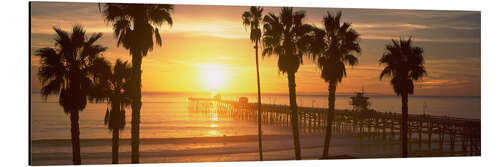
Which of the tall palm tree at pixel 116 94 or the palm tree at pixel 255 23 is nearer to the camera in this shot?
the palm tree at pixel 255 23

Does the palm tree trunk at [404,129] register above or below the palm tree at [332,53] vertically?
below

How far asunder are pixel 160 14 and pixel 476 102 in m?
10.9

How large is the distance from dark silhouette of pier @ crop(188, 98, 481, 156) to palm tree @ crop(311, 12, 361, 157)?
4.15 meters

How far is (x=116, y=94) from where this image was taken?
15.4m

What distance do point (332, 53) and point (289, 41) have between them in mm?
1744

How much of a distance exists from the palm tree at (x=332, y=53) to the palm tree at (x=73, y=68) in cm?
757

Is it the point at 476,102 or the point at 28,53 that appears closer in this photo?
the point at 28,53

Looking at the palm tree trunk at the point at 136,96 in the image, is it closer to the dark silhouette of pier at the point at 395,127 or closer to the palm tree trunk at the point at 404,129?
the palm tree trunk at the point at 404,129

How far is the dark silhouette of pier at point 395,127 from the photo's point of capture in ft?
59.3

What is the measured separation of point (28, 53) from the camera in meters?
11.5

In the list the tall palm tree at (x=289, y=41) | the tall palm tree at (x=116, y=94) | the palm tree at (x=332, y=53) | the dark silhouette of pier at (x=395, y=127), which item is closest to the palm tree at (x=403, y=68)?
the palm tree at (x=332, y=53)
